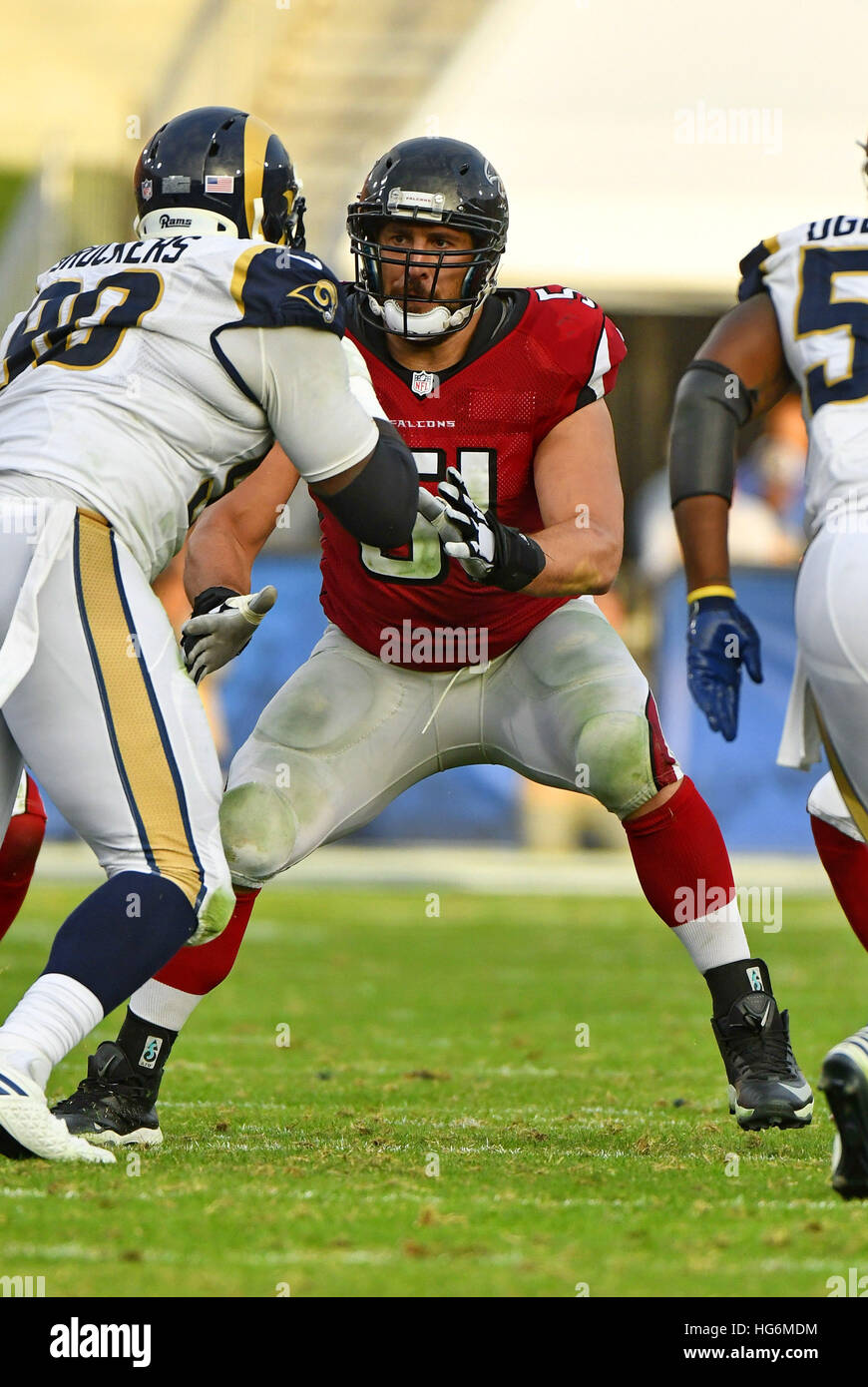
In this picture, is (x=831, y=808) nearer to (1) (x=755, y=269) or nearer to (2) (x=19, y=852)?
(1) (x=755, y=269)

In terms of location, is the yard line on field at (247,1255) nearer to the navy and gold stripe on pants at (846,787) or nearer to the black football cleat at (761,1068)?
the navy and gold stripe on pants at (846,787)

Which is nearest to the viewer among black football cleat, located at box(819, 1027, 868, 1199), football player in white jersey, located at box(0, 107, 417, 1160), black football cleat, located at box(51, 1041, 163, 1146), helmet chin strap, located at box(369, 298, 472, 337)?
black football cleat, located at box(819, 1027, 868, 1199)

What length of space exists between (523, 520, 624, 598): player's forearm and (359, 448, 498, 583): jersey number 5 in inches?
10.9

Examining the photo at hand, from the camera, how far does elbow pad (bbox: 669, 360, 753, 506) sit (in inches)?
135

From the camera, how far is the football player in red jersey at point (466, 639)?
3.59 m

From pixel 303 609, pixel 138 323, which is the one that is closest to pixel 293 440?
pixel 138 323

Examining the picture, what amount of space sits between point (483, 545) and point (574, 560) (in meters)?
0.30

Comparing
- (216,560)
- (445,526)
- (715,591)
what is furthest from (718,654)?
(216,560)

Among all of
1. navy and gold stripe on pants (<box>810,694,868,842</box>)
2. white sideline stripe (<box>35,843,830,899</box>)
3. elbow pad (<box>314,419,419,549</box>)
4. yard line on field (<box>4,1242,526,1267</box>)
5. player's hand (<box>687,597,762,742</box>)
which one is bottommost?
yard line on field (<box>4,1242,526,1267</box>)

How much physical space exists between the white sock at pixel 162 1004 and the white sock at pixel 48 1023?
633mm

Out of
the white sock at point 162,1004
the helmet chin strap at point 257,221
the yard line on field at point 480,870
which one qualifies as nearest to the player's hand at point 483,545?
the helmet chin strap at point 257,221

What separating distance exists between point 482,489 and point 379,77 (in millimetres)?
12257

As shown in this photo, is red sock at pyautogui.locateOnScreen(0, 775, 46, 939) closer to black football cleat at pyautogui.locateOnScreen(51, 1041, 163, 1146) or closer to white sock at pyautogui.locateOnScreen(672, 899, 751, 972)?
black football cleat at pyautogui.locateOnScreen(51, 1041, 163, 1146)

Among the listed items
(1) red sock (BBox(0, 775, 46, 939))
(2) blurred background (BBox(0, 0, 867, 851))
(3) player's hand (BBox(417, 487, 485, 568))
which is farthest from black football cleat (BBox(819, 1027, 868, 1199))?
(2) blurred background (BBox(0, 0, 867, 851))
